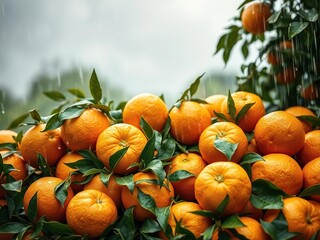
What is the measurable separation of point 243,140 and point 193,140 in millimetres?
193

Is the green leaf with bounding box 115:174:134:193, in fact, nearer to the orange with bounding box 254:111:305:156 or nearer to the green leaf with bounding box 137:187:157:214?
the green leaf with bounding box 137:187:157:214

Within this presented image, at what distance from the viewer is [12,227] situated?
4.50ft

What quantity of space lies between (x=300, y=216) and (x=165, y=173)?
0.41 m

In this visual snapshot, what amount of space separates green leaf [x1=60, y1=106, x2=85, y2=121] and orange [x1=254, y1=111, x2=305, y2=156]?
60 cm

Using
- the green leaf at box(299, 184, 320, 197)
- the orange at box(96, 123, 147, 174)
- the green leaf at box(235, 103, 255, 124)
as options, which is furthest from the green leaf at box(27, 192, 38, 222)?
the green leaf at box(299, 184, 320, 197)

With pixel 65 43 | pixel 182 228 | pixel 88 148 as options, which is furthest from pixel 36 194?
pixel 65 43

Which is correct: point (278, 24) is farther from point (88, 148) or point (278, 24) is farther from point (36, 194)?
point (36, 194)

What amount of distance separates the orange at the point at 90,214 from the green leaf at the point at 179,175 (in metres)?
0.20

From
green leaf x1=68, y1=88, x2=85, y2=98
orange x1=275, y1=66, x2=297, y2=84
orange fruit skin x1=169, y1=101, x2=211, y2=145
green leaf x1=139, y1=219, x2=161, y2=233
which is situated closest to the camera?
green leaf x1=139, y1=219, x2=161, y2=233

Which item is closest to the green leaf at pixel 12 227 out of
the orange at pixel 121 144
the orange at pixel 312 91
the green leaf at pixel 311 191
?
the orange at pixel 121 144

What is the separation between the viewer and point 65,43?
17.0 feet

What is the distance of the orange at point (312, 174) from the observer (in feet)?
4.35

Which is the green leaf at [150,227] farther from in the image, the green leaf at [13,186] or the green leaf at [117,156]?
the green leaf at [13,186]

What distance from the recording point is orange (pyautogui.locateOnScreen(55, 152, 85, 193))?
141cm
